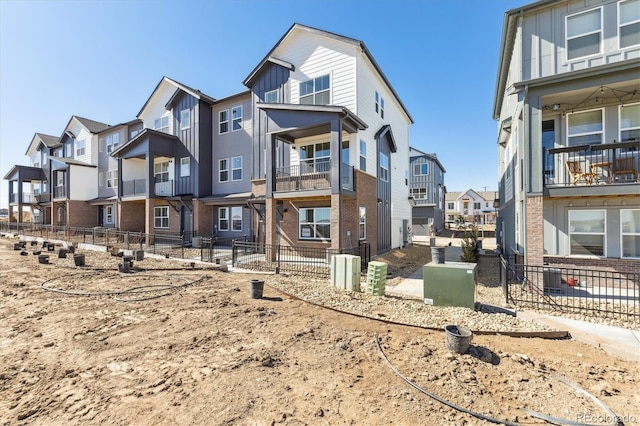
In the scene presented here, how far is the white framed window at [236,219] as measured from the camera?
65.9 feet

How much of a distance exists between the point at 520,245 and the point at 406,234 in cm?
1332

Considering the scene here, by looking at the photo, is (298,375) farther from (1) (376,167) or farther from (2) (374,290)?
(1) (376,167)

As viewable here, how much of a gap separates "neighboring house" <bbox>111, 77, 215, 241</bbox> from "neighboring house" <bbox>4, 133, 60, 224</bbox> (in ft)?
57.9

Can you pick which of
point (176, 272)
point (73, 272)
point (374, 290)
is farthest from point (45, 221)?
point (374, 290)

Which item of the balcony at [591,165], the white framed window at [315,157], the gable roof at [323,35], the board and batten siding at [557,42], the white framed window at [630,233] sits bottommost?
the white framed window at [630,233]

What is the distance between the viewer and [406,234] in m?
24.5

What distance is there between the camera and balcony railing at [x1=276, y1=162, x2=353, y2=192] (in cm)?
1420

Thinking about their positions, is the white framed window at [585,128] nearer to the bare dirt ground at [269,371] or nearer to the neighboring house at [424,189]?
the bare dirt ground at [269,371]

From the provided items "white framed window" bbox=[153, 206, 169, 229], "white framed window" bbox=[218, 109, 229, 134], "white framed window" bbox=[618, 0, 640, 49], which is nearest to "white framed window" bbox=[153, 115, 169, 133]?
"white framed window" bbox=[218, 109, 229, 134]

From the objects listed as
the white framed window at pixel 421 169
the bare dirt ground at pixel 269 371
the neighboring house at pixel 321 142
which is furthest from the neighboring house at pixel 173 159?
the white framed window at pixel 421 169

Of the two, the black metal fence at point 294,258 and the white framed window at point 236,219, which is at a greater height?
the white framed window at point 236,219

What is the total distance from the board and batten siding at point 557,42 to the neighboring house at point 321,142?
6875 millimetres

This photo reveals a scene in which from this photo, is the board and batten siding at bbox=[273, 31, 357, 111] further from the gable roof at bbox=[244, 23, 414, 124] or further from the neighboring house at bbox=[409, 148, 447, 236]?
the neighboring house at bbox=[409, 148, 447, 236]

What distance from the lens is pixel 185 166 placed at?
2166cm
